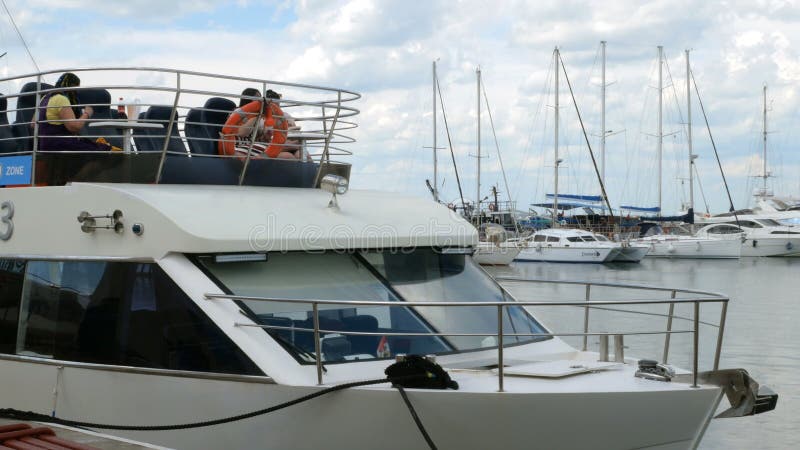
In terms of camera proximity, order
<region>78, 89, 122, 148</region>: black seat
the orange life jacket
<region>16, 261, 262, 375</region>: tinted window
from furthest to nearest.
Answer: <region>78, 89, 122, 148</region>: black seat, the orange life jacket, <region>16, 261, 262, 375</region>: tinted window

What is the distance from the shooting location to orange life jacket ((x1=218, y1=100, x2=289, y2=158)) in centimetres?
883

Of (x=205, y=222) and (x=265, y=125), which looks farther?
(x=265, y=125)

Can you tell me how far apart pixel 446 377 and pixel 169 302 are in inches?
80.3

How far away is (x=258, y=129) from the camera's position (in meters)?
9.11

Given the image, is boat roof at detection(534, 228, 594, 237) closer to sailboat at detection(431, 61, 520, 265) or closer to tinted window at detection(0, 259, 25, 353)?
sailboat at detection(431, 61, 520, 265)

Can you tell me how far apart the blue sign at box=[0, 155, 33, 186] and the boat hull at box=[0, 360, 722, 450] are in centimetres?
244

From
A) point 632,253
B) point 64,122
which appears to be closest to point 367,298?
point 64,122

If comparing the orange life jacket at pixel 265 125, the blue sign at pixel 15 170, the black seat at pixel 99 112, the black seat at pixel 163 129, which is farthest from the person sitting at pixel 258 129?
the blue sign at pixel 15 170

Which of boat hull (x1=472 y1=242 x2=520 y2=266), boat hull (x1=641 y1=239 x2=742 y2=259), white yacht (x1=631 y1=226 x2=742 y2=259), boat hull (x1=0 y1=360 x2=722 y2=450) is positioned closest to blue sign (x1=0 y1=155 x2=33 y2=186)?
boat hull (x1=0 y1=360 x2=722 y2=450)

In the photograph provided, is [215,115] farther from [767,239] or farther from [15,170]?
[767,239]

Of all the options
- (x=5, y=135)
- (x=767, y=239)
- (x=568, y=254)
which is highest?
(x=5, y=135)

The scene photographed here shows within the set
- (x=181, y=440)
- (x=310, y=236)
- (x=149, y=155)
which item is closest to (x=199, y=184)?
(x=149, y=155)

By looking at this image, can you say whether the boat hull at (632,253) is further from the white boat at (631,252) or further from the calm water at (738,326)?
the calm water at (738,326)

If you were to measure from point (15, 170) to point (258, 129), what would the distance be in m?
2.14
